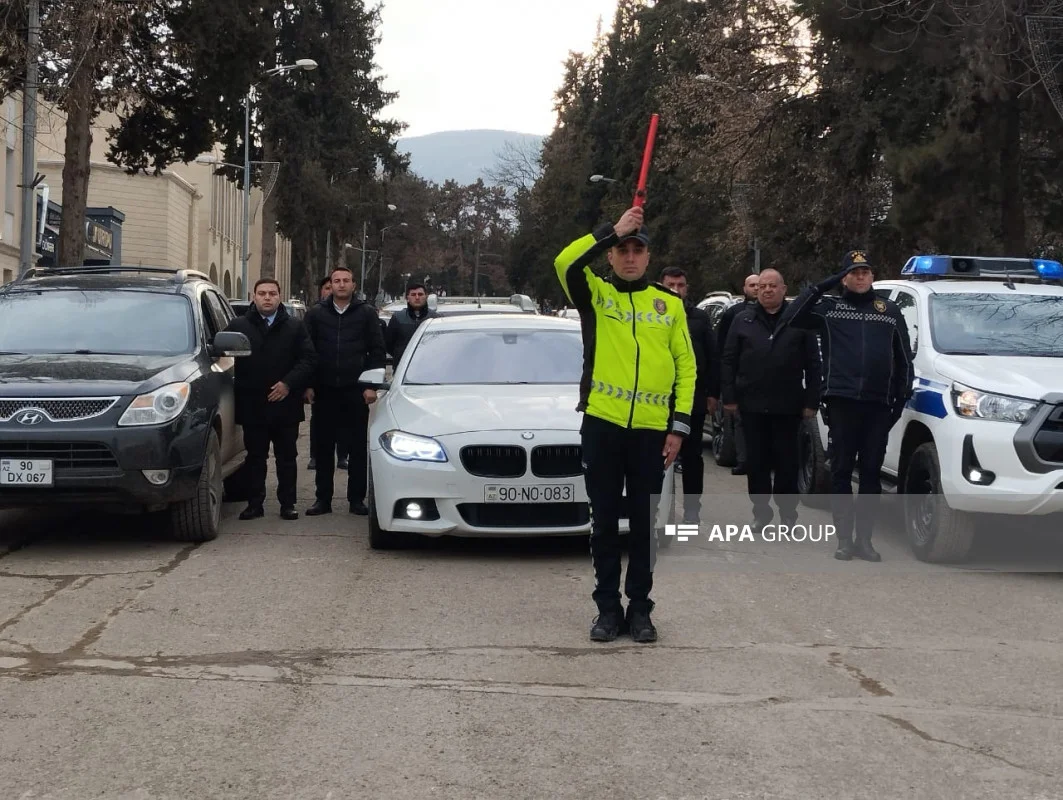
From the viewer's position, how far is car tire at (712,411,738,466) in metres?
14.5

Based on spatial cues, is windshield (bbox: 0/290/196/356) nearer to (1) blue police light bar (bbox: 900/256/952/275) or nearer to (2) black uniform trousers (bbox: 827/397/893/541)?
(2) black uniform trousers (bbox: 827/397/893/541)

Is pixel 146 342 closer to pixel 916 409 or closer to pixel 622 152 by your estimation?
pixel 916 409

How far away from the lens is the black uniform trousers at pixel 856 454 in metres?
8.93

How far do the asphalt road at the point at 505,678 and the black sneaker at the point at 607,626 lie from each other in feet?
0.25

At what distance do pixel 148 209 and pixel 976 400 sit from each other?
50.8m

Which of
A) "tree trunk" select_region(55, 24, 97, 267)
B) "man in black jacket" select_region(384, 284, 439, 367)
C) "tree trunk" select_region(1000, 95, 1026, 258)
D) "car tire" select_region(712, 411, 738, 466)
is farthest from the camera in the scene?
"tree trunk" select_region(1000, 95, 1026, 258)

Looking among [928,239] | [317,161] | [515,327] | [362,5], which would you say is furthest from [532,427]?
[362,5]

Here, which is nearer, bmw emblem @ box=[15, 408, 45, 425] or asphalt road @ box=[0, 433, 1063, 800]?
asphalt road @ box=[0, 433, 1063, 800]

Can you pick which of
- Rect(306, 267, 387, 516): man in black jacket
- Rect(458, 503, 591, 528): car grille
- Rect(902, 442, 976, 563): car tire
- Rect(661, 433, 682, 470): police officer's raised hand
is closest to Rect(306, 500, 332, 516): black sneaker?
Rect(306, 267, 387, 516): man in black jacket

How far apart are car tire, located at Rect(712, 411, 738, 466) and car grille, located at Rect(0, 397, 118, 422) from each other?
7.19 m

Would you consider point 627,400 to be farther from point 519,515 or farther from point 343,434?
point 343,434

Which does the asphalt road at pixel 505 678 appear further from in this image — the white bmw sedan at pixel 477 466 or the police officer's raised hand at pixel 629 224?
the police officer's raised hand at pixel 629 224

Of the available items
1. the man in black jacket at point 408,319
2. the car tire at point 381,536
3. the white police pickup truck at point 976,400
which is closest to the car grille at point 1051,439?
the white police pickup truck at point 976,400

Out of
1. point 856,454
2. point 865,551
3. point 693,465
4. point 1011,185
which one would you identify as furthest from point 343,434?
point 1011,185
